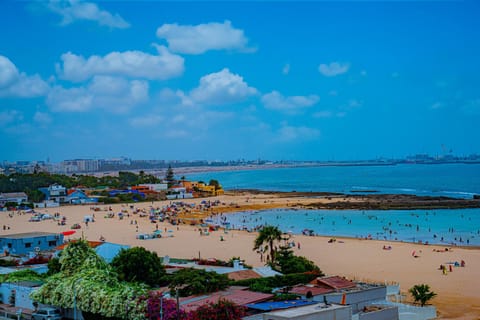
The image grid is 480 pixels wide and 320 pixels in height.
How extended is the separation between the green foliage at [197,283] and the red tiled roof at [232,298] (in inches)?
11.6

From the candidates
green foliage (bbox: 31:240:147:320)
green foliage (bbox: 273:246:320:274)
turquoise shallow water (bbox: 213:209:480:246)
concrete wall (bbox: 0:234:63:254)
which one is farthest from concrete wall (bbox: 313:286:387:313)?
turquoise shallow water (bbox: 213:209:480:246)

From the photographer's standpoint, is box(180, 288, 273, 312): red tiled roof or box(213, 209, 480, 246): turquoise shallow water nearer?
box(180, 288, 273, 312): red tiled roof

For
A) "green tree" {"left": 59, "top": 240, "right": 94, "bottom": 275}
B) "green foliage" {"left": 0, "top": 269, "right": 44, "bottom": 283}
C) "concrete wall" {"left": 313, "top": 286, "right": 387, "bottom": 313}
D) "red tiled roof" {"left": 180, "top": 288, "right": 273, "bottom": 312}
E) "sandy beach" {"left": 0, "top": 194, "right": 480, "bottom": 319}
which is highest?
"green tree" {"left": 59, "top": 240, "right": 94, "bottom": 275}

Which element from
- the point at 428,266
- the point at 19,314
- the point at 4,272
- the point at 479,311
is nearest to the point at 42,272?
the point at 4,272

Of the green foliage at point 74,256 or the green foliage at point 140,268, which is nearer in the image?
the green foliage at point 74,256

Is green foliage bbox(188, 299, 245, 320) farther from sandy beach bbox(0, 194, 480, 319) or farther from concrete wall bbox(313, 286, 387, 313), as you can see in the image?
sandy beach bbox(0, 194, 480, 319)

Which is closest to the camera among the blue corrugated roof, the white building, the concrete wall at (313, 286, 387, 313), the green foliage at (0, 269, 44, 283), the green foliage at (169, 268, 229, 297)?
the blue corrugated roof

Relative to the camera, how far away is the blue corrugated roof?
13578mm

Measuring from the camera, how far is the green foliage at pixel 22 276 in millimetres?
17844

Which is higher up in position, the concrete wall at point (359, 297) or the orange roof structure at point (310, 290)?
the orange roof structure at point (310, 290)

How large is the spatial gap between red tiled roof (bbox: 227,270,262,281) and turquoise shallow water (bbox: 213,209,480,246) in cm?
2289

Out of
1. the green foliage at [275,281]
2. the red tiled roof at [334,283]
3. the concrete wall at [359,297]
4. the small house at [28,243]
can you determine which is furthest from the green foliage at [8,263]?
the concrete wall at [359,297]

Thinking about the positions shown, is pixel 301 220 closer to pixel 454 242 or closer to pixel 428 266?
pixel 454 242

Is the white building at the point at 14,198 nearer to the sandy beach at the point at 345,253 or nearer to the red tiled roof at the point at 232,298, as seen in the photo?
the sandy beach at the point at 345,253
